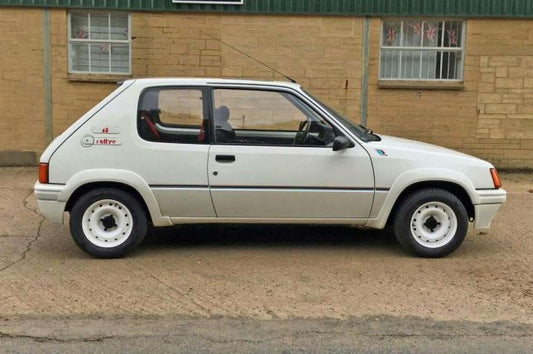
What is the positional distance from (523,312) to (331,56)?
7243 mm

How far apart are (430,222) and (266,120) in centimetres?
194

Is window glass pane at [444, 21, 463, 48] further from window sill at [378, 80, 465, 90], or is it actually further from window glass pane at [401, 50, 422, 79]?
window sill at [378, 80, 465, 90]

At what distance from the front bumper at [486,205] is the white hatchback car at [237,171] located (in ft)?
0.04

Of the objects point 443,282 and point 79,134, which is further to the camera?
point 79,134

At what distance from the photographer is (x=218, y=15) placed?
11.0 meters

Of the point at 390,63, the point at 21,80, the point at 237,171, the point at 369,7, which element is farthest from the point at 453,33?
the point at 21,80

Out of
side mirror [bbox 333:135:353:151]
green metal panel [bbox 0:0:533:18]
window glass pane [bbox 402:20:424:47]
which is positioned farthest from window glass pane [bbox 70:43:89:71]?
side mirror [bbox 333:135:353:151]

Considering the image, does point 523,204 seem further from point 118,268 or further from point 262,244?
point 118,268

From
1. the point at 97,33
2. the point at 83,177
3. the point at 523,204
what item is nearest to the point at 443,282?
the point at 83,177

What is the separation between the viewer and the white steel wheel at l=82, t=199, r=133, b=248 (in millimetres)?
5824

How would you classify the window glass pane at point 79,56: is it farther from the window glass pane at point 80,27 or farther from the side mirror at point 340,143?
the side mirror at point 340,143

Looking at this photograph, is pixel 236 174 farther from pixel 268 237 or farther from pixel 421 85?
pixel 421 85

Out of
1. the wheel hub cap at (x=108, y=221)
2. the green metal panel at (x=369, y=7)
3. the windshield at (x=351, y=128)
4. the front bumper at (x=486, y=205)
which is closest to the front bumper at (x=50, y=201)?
the wheel hub cap at (x=108, y=221)

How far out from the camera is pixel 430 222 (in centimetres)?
598
